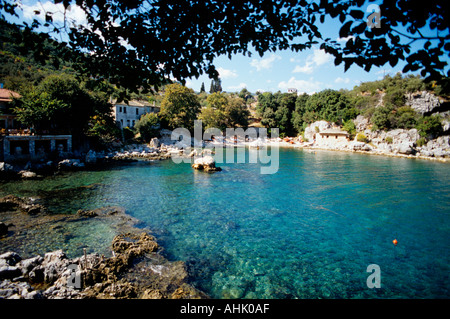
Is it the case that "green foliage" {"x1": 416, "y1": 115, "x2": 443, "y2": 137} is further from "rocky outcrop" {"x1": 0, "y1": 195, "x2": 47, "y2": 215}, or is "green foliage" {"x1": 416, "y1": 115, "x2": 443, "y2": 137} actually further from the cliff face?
"rocky outcrop" {"x1": 0, "y1": 195, "x2": 47, "y2": 215}

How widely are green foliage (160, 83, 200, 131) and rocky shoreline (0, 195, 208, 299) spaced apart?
4722cm

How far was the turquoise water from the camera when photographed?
382 inches

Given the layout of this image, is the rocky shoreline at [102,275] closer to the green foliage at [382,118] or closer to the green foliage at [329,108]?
the green foliage at [382,118]

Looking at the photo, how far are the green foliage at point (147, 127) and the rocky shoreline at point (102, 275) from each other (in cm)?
3995

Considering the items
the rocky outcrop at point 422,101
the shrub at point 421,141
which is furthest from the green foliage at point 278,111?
the shrub at point 421,141

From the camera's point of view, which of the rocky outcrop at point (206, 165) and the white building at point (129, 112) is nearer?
the rocky outcrop at point (206, 165)

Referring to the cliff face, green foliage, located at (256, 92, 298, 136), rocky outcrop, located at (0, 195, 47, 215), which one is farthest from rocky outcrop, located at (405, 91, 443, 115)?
rocky outcrop, located at (0, 195, 47, 215)

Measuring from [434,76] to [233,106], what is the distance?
6930 centimetres

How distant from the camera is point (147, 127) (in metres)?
50.8

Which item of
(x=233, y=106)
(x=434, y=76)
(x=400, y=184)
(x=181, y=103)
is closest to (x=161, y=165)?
(x=181, y=103)

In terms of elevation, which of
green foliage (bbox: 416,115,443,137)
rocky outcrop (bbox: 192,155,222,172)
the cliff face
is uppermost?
green foliage (bbox: 416,115,443,137)

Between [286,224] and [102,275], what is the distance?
10.8 meters

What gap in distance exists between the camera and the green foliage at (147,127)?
50.4 m

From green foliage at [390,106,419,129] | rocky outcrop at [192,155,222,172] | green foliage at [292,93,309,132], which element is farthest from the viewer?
green foliage at [292,93,309,132]
